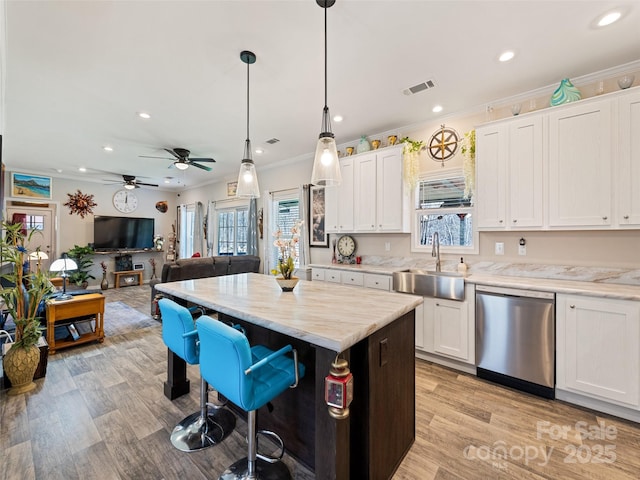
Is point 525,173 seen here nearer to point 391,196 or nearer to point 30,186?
point 391,196

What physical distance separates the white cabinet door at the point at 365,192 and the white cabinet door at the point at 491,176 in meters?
1.25

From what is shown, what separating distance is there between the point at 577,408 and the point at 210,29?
13.6 ft

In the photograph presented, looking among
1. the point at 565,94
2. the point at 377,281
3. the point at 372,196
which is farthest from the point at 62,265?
the point at 565,94

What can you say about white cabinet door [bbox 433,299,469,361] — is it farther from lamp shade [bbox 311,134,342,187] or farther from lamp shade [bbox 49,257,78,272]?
lamp shade [bbox 49,257,78,272]

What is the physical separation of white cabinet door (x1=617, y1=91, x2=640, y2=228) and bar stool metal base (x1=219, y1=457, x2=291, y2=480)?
3172 mm

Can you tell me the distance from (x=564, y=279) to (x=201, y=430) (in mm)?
3466

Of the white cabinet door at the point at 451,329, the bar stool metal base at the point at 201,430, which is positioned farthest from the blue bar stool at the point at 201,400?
the white cabinet door at the point at 451,329

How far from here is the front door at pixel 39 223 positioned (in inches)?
239

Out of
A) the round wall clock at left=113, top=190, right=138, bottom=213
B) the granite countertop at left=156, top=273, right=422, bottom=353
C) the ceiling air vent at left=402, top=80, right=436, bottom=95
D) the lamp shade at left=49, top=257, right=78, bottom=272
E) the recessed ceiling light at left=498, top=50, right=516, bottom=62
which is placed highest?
the ceiling air vent at left=402, top=80, right=436, bottom=95

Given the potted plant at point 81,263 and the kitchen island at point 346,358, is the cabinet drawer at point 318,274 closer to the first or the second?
the kitchen island at point 346,358

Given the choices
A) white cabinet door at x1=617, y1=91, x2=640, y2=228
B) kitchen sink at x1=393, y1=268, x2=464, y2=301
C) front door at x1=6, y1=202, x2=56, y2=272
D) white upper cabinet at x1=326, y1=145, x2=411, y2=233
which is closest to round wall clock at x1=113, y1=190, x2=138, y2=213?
front door at x1=6, y1=202, x2=56, y2=272

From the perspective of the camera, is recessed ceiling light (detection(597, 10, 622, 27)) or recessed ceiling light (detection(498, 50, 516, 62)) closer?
recessed ceiling light (detection(597, 10, 622, 27))

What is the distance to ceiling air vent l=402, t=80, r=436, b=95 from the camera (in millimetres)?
2670

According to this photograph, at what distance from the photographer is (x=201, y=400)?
1937 millimetres
